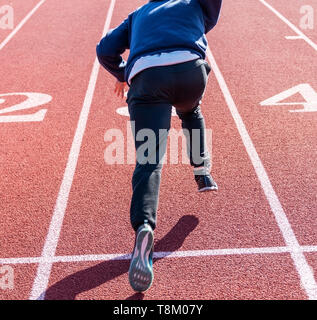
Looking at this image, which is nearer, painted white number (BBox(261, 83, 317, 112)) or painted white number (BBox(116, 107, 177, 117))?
painted white number (BBox(261, 83, 317, 112))

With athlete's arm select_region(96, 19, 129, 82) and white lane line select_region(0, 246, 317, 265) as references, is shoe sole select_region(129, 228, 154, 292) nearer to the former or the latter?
white lane line select_region(0, 246, 317, 265)

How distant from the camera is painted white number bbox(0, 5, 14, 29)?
11.0 metres

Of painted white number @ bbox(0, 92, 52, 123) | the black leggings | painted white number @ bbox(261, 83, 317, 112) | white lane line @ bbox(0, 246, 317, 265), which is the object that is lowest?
painted white number @ bbox(261, 83, 317, 112)

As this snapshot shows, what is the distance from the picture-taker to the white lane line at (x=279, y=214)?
2889 millimetres

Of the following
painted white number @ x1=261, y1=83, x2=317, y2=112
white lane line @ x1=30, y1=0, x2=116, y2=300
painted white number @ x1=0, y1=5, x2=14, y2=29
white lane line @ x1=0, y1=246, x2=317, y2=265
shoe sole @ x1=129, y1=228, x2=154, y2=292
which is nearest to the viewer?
shoe sole @ x1=129, y1=228, x2=154, y2=292

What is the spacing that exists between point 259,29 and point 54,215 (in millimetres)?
7312

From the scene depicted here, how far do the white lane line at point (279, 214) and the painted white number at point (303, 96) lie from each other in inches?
20.6

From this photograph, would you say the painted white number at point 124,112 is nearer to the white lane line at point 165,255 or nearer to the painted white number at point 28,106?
the painted white number at point 28,106

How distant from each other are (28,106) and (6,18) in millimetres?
6839

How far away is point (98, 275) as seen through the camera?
3.05 m

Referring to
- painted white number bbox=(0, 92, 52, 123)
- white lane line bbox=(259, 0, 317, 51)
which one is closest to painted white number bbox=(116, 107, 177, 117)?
painted white number bbox=(0, 92, 52, 123)

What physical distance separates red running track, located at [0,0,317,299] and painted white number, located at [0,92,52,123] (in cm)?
14
